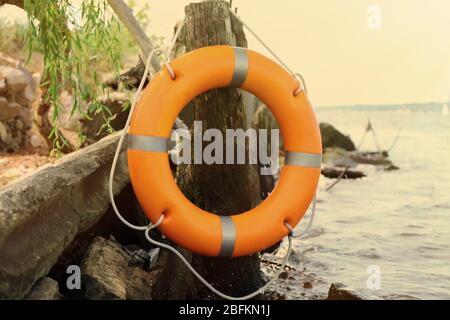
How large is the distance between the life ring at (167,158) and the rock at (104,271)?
299 mm

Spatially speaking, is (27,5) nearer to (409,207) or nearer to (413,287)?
(413,287)

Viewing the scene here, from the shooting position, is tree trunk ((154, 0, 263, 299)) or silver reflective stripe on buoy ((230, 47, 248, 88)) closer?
silver reflective stripe on buoy ((230, 47, 248, 88))

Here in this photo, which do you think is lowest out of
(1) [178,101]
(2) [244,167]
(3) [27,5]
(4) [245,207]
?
(4) [245,207]

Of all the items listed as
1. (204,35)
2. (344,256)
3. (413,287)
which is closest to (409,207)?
(344,256)

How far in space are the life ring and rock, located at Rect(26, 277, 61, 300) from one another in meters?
0.45

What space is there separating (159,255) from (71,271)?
56 cm

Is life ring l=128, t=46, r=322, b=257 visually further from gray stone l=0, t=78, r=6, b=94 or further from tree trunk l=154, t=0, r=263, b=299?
gray stone l=0, t=78, r=6, b=94

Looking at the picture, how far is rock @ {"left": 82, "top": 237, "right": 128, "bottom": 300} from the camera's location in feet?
7.49

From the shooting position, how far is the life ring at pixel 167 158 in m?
2.28

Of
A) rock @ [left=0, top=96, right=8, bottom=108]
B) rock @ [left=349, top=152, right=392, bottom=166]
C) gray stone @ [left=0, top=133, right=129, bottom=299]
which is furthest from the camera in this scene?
rock @ [left=349, top=152, right=392, bottom=166]

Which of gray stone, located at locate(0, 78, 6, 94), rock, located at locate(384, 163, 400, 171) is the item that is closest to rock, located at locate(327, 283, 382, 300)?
gray stone, located at locate(0, 78, 6, 94)

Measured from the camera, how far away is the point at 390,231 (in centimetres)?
498

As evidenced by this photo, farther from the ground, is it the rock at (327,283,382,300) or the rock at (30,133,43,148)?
the rock at (30,133,43,148)
